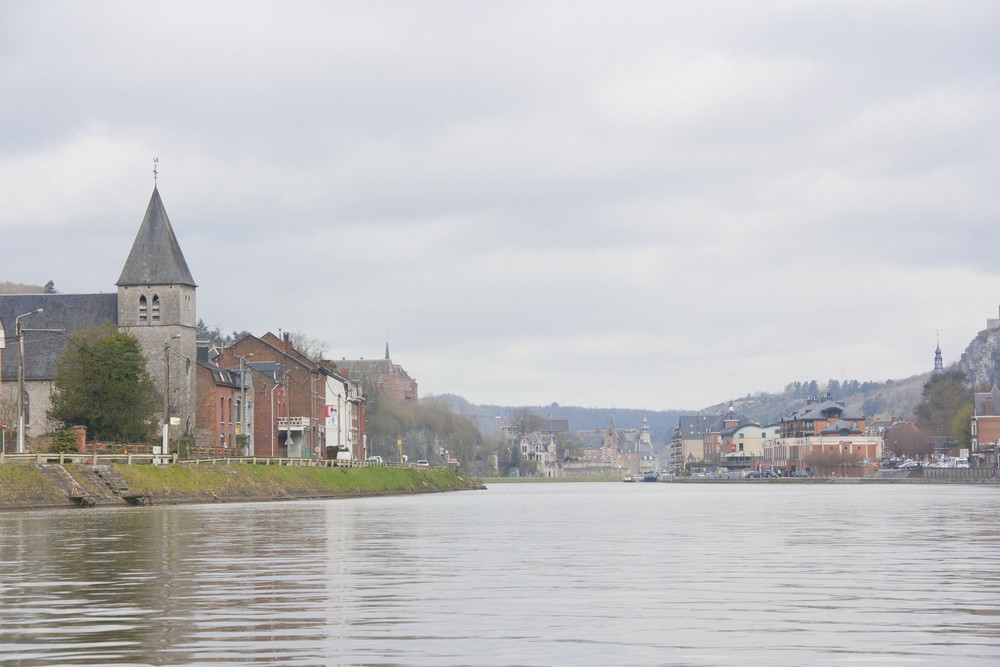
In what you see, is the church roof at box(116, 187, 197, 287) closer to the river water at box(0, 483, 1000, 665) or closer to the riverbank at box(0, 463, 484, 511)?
the riverbank at box(0, 463, 484, 511)

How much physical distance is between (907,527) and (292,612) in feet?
98.1

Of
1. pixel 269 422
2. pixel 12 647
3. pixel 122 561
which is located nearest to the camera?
pixel 12 647

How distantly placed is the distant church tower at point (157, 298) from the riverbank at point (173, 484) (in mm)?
16623

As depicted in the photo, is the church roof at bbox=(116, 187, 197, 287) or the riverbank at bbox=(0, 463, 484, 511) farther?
the church roof at bbox=(116, 187, 197, 287)

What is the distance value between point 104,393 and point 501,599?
3130 inches

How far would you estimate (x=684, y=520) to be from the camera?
52.3 meters

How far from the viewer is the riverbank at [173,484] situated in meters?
65.9

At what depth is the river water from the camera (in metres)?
14.8

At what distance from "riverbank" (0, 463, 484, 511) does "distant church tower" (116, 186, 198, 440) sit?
54.5ft

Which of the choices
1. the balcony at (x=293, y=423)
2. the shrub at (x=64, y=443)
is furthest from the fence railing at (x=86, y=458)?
the balcony at (x=293, y=423)

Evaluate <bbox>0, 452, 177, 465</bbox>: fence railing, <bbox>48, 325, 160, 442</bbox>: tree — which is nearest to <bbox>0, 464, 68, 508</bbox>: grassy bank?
<bbox>0, 452, 177, 465</bbox>: fence railing

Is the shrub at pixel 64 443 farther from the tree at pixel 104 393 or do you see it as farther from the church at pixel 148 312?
the church at pixel 148 312

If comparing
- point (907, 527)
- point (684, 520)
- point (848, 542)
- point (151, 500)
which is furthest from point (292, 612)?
point (151, 500)

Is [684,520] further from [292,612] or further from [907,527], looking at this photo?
[292,612]
